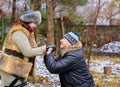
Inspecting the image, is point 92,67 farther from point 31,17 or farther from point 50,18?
point 31,17

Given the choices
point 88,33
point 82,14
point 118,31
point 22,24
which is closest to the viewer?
point 22,24

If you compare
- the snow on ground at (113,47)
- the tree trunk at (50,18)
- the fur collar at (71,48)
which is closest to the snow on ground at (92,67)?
the snow on ground at (113,47)

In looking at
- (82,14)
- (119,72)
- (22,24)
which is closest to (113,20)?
(119,72)

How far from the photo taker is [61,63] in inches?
161

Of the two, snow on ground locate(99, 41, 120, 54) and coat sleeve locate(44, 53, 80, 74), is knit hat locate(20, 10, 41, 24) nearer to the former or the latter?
coat sleeve locate(44, 53, 80, 74)

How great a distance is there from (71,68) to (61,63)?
0.45ft

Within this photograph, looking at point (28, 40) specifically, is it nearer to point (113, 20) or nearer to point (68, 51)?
point (68, 51)

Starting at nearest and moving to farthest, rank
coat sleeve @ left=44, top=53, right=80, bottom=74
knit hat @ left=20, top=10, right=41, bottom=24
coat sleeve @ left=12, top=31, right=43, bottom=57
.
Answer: coat sleeve @ left=44, top=53, right=80, bottom=74 → coat sleeve @ left=12, top=31, right=43, bottom=57 → knit hat @ left=20, top=10, right=41, bottom=24

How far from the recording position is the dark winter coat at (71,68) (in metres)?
4.09

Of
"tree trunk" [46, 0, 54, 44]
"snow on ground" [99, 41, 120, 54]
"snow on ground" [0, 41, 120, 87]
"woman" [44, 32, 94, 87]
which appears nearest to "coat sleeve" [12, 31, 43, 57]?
"woman" [44, 32, 94, 87]

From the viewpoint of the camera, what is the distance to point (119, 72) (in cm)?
1061

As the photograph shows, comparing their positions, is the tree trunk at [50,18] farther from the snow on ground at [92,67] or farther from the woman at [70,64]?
the woman at [70,64]

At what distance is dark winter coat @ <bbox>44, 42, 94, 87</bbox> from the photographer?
4.09 meters

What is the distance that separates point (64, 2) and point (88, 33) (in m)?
2.59
